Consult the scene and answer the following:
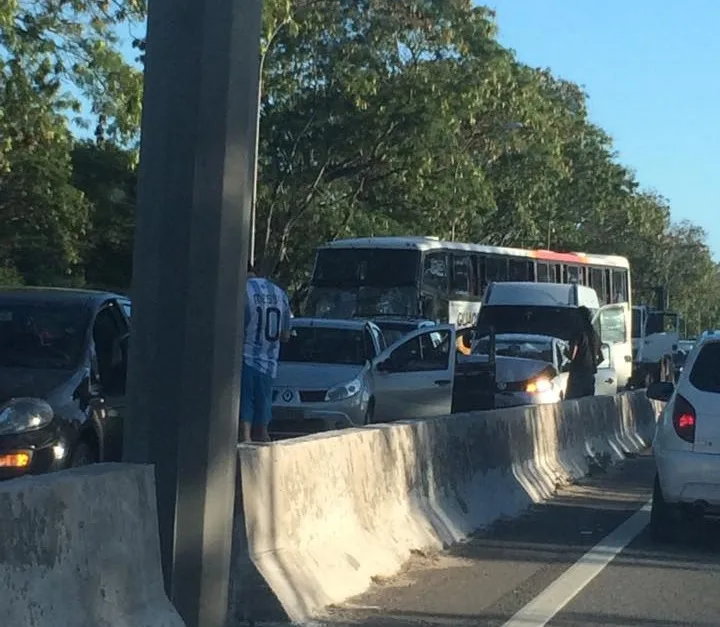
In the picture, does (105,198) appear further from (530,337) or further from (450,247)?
(530,337)

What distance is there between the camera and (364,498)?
343 inches

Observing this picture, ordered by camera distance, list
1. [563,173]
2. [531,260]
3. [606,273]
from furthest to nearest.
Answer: [563,173]
[606,273]
[531,260]

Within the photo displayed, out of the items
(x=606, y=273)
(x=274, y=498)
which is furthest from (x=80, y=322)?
(x=606, y=273)

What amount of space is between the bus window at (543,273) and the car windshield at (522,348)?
15.1 meters

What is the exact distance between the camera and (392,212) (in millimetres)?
44562

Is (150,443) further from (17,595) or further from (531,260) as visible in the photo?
(531,260)

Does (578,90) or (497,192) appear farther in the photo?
(578,90)

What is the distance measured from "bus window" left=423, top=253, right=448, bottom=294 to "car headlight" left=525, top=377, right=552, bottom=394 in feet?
31.7

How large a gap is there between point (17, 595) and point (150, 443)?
57.5 inches

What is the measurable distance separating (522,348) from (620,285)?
20.0 meters

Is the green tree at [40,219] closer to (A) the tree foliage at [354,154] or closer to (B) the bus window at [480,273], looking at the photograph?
(A) the tree foliage at [354,154]

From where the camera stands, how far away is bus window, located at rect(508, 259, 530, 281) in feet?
120

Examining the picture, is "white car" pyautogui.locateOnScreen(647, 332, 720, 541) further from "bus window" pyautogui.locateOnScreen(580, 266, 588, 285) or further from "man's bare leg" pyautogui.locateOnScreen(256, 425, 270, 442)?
"bus window" pyautogui.locateOnScreen(580, 266, 588, 285)

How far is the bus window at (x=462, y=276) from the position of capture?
107 ft
